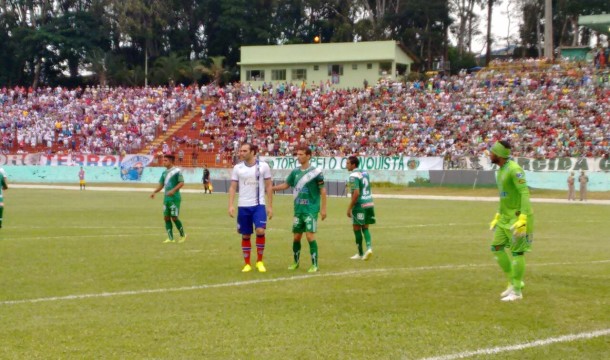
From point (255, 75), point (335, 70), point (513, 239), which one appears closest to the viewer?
point (513, 239)

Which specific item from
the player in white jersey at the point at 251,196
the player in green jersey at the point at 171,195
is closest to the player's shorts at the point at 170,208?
the player in green jersey at the point at 171,195

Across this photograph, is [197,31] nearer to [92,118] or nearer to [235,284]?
[92,118]

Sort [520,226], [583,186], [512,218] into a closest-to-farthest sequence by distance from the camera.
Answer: [520,226] → [512,218] → [583,186]

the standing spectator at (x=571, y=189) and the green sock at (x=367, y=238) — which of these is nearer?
the green sock at (x=367, y=238)

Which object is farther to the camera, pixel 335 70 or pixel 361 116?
pixel 335 70

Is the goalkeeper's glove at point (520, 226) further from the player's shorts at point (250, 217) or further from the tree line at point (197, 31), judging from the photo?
the tree line at point (197, 31)

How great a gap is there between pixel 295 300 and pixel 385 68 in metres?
68.0

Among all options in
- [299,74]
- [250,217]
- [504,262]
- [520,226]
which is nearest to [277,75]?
[299,74]

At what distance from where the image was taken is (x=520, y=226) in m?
10.7

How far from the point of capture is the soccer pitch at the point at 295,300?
844 cm

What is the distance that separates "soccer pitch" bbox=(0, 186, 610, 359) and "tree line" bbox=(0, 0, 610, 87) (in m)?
68.2

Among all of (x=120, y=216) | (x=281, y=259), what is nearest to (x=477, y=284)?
(x=281, y=259)

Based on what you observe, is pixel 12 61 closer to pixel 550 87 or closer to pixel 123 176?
pixel 123 176

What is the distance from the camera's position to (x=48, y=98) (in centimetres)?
7712
